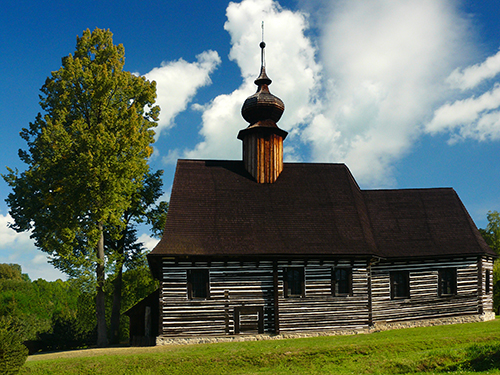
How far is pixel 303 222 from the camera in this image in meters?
24.8

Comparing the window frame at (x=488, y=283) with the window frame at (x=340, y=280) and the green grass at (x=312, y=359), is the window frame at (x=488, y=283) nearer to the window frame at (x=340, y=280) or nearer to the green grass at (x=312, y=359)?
the green grass at (x=312, y=359)

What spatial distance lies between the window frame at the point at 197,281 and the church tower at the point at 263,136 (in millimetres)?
7300

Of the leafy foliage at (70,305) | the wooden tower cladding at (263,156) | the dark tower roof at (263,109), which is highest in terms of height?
the dark tower roof at (263,109)

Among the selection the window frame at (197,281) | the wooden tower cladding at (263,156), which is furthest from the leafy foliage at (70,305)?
the wooden tower cladding at (263,156)

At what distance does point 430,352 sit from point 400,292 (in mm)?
9478

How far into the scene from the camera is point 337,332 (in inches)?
908

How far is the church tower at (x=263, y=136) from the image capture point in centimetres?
2739

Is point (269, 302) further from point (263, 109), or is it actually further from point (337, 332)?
point (263, 109)

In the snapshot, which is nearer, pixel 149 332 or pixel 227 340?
pixel 227 340

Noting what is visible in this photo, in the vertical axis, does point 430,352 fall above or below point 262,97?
below

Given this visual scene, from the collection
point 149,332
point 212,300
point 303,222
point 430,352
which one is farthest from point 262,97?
point 430,352

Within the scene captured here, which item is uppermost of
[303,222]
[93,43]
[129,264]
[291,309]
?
[93,43]

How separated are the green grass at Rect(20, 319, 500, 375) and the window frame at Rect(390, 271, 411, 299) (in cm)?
625

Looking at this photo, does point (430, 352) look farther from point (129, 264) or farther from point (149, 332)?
point (129, 264)
